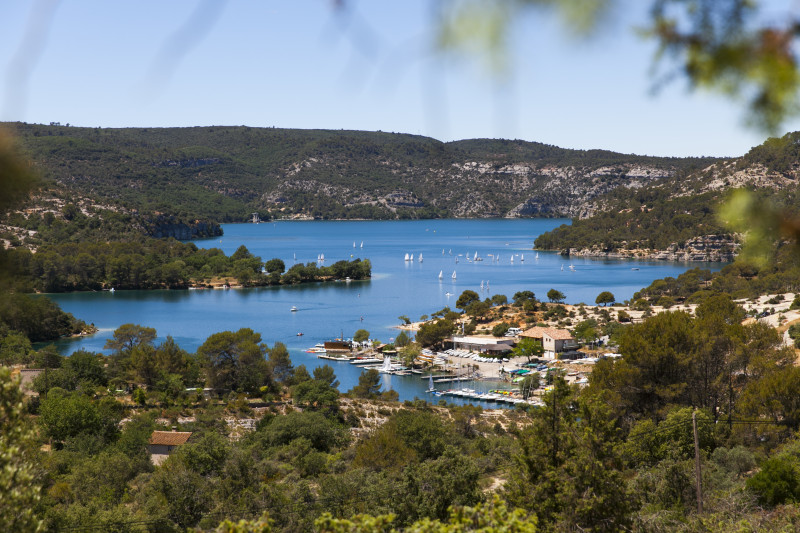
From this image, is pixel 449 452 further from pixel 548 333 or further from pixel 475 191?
pixel 475 191

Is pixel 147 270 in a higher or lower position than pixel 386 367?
higher

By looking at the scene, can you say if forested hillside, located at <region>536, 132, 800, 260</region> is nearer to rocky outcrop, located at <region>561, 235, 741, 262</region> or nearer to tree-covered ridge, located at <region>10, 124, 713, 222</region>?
rocky outcrop, located at <region>561, 235, 741, 262</region>

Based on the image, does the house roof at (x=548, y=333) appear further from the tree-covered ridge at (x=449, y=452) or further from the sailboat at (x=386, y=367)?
the tree-covered ridge at (x=449, y=452)

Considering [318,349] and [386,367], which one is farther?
[318,349]

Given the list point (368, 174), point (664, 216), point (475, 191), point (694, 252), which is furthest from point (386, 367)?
point (368, 174)

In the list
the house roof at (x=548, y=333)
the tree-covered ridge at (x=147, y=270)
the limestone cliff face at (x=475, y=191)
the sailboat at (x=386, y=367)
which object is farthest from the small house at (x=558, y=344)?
the limestone cliff face at (x=475, y=191)

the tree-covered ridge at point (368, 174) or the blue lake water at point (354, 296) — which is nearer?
the blue lake water at point (354, 296)
